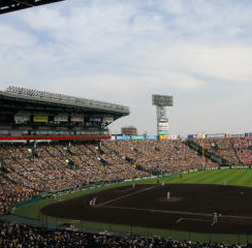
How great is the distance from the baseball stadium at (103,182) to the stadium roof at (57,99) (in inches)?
8.7

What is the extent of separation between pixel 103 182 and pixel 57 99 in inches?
819

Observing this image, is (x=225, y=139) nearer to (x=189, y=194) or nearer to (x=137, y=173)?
(x=137, y=173)

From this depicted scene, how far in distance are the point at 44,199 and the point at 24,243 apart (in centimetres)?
2879

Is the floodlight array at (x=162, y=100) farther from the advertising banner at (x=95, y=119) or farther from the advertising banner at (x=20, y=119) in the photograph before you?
the advertising banner at (x=20, y=119)

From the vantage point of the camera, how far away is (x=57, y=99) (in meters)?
67.6

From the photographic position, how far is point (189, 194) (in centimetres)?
5250

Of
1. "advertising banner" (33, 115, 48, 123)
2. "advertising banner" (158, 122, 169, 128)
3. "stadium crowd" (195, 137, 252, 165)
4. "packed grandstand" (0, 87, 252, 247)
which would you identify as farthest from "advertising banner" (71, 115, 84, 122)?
"stadium crowd" (195, 137, 252, 165)

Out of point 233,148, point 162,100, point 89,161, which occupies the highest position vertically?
point 162,100

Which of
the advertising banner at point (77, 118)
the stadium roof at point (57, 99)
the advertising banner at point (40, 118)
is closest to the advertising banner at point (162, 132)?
the stadium roof at point (57, 99)

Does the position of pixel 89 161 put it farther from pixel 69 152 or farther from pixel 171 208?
pixel 171 208

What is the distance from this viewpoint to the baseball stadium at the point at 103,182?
30.1 m

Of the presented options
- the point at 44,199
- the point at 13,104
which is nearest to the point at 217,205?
the point at 44,199

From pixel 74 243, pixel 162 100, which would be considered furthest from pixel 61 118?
pixel 74 243

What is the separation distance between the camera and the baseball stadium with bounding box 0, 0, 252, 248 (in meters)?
30.1
